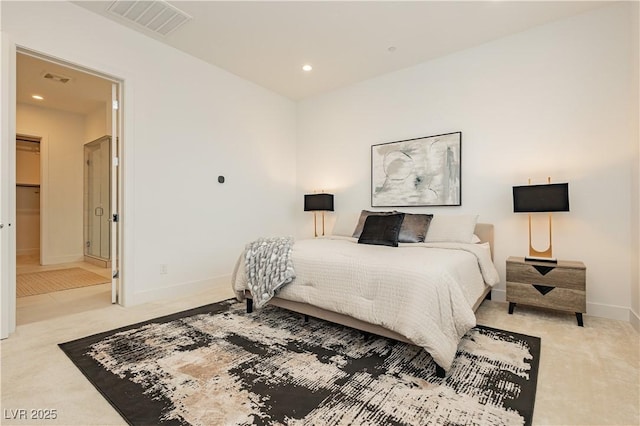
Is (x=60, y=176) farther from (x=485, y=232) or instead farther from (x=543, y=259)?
(x=543, y=259)

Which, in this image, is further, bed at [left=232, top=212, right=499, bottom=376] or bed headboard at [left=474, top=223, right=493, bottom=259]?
bed headboard at [left=474, top=223, right=493, bottom=259]

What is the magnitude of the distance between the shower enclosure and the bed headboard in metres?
5.97

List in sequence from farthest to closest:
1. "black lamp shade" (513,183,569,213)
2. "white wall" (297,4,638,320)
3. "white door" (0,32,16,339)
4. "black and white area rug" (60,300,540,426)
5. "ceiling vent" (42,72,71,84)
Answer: "ceiling vent" (42,72,71,84)
"white wall" (297,4,638,320)
"black lamp shade" (513,183,569,213)
"white door" (0,32,16,339)
"black and white area rug" (60,300,540,426)

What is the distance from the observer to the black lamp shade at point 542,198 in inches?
108

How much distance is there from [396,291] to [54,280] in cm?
507

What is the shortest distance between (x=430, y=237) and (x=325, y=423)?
7.99 feet

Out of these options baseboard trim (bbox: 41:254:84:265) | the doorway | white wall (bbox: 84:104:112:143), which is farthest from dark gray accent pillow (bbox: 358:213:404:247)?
baseboard trim (bbox: 41:254:84:265)

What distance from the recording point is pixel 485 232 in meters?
3.44

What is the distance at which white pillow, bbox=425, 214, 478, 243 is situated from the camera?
127 inches

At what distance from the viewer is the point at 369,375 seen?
184 cm

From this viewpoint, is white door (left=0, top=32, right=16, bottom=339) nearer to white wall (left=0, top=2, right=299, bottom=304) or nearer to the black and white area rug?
white wall (left=0, top=2, right=299, bottom=304)

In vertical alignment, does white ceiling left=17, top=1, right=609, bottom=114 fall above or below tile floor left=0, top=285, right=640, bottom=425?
above

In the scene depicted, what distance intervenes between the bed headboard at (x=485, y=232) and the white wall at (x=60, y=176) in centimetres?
725

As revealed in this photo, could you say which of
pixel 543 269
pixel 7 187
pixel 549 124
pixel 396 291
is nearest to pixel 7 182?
pixel 7 187
